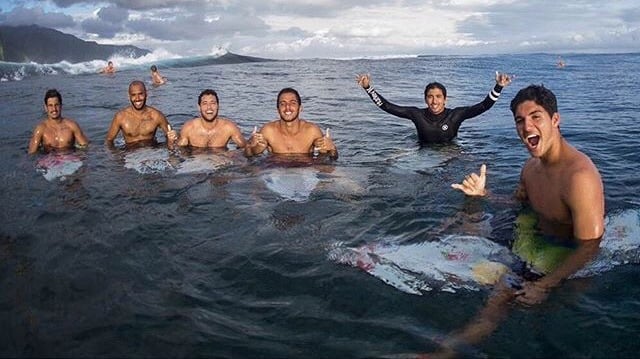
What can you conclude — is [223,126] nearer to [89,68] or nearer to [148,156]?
[148,156]

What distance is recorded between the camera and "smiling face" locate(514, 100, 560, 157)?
3.46 m

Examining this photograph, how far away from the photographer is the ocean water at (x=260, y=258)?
9.48 ft

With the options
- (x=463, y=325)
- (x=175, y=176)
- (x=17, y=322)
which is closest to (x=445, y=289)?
(x=463, y=325)

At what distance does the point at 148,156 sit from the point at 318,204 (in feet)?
11.5

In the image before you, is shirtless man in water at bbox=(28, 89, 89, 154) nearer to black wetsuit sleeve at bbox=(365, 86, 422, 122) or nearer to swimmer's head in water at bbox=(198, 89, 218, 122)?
swimmer's head in water at bbox=(198, 89, 218, 122)

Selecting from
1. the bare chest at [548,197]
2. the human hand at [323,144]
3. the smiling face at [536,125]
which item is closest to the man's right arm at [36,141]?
the human hand at [323,144]

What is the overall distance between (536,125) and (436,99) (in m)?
4.93

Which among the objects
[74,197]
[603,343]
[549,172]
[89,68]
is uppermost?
[89,68]

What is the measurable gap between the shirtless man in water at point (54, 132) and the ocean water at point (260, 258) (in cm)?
41

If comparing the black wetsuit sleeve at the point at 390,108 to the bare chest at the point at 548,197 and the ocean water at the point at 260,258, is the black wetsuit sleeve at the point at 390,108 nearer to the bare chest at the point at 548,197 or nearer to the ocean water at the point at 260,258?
the ocean water at the point at 260,258

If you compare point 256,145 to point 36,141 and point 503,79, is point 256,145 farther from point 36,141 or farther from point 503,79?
point 36,141

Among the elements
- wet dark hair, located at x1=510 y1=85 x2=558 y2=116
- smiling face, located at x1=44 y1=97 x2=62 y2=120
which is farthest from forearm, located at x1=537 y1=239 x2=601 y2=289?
smiling face, located at x1=44 y1=97 x2=62 y2=120

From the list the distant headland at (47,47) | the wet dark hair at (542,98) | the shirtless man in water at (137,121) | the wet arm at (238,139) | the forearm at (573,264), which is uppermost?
the distant headland at (47,47)

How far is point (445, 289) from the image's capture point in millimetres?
3416
